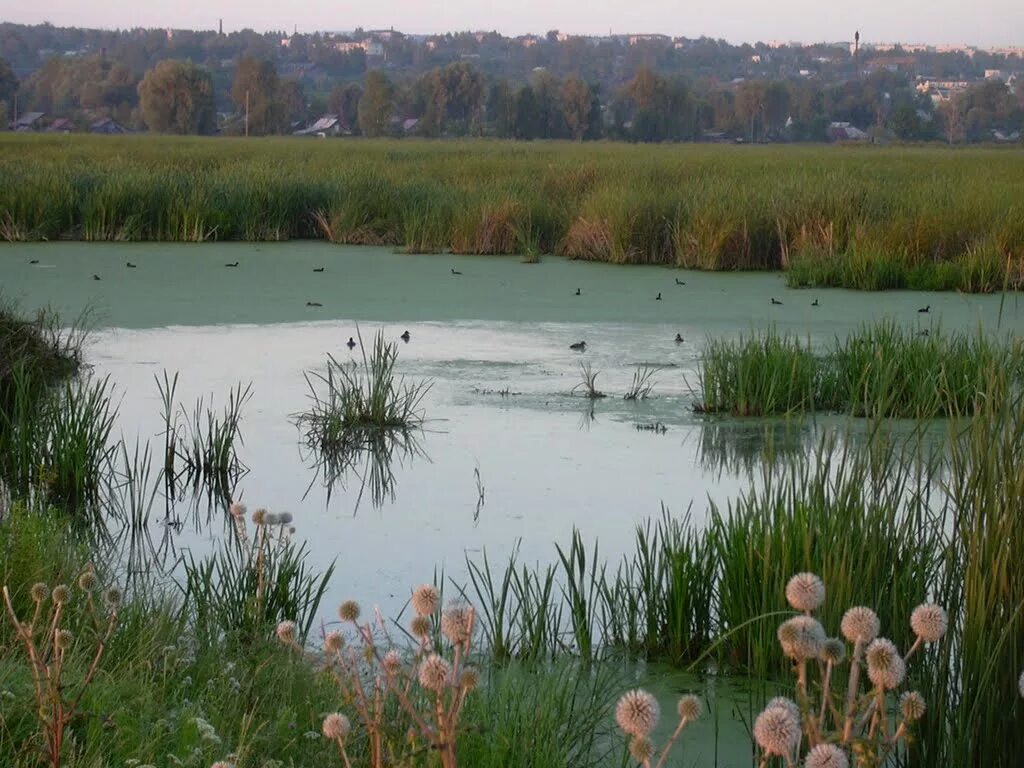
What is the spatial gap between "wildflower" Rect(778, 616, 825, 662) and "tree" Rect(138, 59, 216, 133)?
71.7 metres

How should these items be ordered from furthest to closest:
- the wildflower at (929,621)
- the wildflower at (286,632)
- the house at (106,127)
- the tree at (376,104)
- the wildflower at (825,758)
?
the house at (106,127) → the tree at (376,104) → the wildflower at (286,632) → the wildflower at (929,621) → the wildflower at (825,758)

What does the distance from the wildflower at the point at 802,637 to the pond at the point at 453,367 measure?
1.24 metres

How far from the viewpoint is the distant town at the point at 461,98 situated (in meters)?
74.6

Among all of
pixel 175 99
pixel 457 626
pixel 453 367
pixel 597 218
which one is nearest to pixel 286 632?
pixel 457 626

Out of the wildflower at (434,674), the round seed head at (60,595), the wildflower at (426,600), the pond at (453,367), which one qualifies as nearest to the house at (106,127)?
the pond at (453,367)

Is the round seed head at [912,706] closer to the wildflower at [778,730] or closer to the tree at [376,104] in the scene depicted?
the wildflower at [778,730]

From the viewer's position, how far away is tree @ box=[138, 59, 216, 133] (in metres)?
70.4

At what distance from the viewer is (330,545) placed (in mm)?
4438

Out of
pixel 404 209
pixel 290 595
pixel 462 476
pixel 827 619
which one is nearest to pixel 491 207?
pixel 404 209

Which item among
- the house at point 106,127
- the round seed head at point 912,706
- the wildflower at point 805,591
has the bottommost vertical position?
the house at point 106,127

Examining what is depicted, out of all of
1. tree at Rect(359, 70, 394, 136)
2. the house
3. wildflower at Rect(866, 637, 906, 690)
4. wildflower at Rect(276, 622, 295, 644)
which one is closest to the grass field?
wildflower at Rect(276, 622, 295, 644)

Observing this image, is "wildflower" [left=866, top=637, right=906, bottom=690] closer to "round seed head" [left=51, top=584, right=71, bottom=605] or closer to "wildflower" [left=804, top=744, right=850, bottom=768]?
"wildflower" [left=804, top=744, right=850, bottom=768]

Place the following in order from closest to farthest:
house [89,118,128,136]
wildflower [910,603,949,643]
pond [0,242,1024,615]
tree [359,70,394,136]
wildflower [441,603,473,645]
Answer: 1. wildflower [441,603,473,645]
2. wildflower [910,603,949,643]
3. pond [0,242,1024,615]
4. tree [359,70,394,136]
5. house [89,118,128,136]

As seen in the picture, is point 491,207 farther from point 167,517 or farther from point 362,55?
point 362,55
